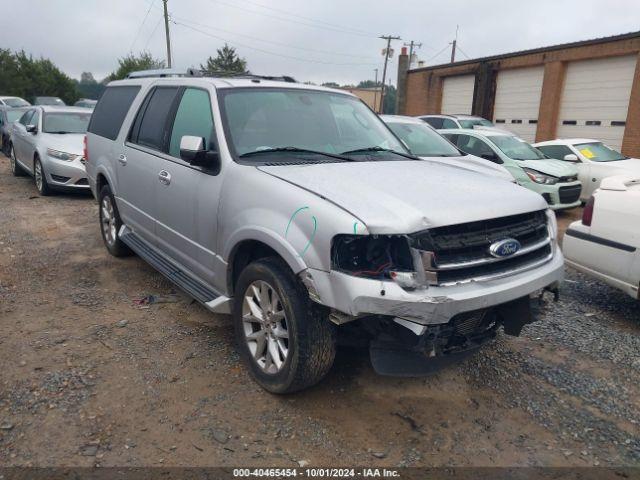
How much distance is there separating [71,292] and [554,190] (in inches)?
311

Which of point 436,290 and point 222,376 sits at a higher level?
point 436,290

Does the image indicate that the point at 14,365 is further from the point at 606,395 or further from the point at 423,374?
the point at 606,395

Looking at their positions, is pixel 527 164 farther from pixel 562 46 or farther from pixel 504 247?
pixel 562 46

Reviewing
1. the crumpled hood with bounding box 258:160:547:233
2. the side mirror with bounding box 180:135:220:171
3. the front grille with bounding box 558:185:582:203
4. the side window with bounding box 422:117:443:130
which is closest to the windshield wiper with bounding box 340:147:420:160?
the crumpled hood with bounding box 258:160:547:233

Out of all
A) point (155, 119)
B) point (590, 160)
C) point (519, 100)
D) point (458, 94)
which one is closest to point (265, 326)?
point (155, 119)

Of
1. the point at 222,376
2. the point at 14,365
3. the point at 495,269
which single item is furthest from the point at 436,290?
the point at 14,365

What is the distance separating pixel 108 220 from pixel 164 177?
214 cm

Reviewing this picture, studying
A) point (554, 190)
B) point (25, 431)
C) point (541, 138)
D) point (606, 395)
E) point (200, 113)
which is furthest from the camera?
point (541, 138)

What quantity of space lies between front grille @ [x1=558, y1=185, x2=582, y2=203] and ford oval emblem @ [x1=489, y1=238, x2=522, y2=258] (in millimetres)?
7081

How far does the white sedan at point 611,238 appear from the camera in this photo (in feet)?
13.0

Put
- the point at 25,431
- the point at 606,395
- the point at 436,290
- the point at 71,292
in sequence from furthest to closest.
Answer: the point at 71,292 < the point at 606,395 < the point at 25,431 < the point at 436,290

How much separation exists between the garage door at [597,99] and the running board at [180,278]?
17064mm

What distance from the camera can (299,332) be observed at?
9.16ft

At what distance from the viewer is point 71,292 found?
480 centimetres
